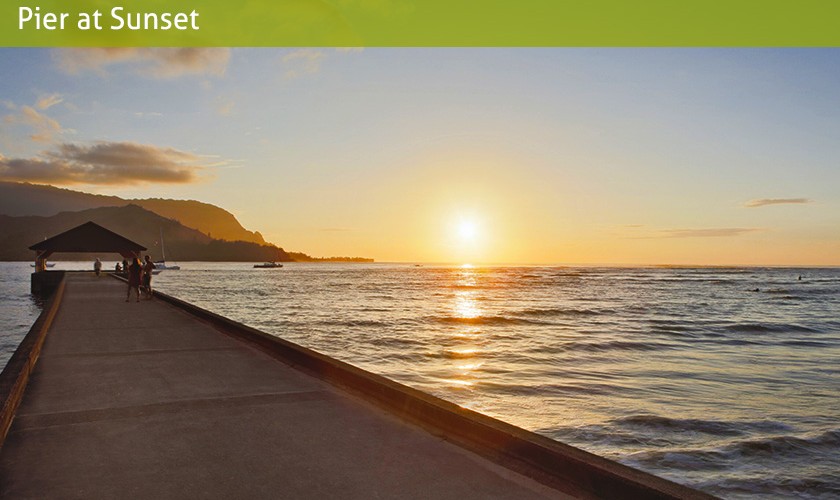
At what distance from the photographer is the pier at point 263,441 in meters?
3.88

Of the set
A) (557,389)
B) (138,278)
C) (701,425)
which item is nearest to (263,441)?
(701,425)

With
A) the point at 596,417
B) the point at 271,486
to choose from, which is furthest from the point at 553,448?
the point at 596,417

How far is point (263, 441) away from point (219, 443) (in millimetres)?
372

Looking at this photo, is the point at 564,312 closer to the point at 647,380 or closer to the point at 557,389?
the point at 647,380

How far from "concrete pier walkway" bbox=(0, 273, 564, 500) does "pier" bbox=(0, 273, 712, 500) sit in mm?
16

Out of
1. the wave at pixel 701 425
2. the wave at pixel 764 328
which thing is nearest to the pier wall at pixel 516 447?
the wave at pixel 701 425

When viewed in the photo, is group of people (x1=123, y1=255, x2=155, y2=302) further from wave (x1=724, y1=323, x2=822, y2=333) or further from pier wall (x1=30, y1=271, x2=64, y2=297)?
wave (x1=724, y1=323, x2=822, y2=333)

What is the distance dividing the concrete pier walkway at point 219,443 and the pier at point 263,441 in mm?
16

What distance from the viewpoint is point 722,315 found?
A: 3384cm

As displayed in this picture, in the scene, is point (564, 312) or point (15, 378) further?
point (564, 312)

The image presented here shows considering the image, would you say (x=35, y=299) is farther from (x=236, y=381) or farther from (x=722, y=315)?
(x=722, y=315)

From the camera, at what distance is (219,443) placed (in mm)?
4867

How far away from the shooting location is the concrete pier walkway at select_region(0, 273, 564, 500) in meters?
3.91

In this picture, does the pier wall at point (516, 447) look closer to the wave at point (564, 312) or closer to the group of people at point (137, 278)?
the group of people at point (137, 278)
